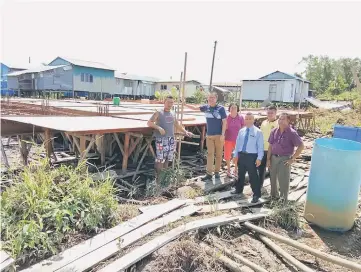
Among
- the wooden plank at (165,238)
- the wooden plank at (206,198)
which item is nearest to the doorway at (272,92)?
the wooden plank at (206,198)

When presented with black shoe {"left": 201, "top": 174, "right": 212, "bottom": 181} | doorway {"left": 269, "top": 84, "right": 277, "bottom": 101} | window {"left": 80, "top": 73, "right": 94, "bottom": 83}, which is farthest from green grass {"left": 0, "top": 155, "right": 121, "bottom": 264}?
window {"left": 80, "top": 73, "right": 94, "bottom": 83}

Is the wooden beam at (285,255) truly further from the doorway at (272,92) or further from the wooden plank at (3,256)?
the doorway at (272,92)

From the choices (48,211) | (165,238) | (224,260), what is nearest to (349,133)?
(224,260)

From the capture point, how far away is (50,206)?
132 inches

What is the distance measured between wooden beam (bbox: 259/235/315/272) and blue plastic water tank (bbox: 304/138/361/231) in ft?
3.45

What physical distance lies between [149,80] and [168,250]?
37.3 metres

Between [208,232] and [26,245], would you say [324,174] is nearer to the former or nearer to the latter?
[208,232]

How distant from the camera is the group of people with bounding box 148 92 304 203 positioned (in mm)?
4539

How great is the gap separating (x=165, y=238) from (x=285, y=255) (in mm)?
1311

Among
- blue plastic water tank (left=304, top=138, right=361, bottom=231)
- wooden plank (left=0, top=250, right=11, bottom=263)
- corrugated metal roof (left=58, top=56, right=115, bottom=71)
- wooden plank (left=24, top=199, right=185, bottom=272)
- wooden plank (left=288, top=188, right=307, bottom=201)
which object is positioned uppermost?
corrugated metal roof (left=58, top=56, right=115, bottom=71)

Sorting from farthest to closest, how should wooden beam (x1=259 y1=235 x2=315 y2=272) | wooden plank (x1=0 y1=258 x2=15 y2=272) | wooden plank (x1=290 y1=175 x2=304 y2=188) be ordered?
wooden plank (x1=290 y1=175 x2=304 y2=188) → wooden beam (x1=259 y1=235 x2=315 y2=272) → wooden plank (x1=0 y1=258 x2=15 y2=272)

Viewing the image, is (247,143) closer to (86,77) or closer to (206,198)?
(206,198)

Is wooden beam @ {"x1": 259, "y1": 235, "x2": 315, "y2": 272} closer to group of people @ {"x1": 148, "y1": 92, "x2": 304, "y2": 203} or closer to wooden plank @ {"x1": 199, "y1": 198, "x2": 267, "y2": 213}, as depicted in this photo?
wooden plank @ {"x1": 199, "y1": 198, "x2": 267, "y2": 213}

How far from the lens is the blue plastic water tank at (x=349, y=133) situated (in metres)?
8.11
